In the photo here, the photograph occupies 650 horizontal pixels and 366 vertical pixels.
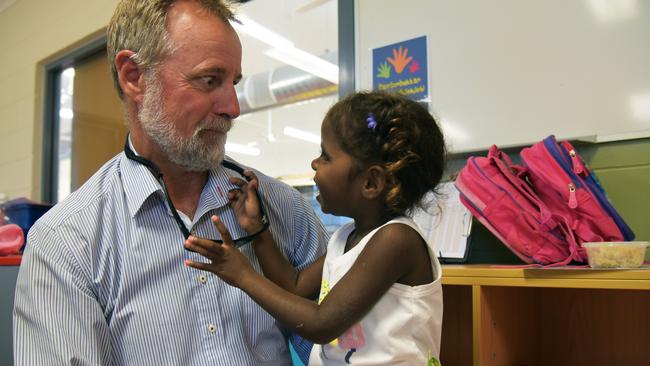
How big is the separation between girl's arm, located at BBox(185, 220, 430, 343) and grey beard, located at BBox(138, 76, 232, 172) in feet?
0.86

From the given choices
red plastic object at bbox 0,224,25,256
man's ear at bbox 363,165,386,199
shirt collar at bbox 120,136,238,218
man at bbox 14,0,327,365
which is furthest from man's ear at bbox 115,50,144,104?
red plastic object at bbox 0,224,25,256

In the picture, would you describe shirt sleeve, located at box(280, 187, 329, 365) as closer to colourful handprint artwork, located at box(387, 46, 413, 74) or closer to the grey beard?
the grey beard

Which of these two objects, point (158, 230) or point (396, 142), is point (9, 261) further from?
point (396, 142)

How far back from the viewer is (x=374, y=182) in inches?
45.7

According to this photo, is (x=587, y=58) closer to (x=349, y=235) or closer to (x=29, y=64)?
(x=349, y=235)

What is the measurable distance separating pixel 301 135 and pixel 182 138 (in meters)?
1.48

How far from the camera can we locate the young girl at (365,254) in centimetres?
102

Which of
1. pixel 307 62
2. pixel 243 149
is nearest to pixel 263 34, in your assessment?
pixel 307 62

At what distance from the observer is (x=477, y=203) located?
1645mm

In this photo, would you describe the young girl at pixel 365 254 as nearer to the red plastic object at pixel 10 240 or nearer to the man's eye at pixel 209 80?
the man's eye at pixel 209 80

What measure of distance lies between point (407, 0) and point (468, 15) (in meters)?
A: 0.29

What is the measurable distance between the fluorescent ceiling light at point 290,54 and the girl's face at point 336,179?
1.36 m

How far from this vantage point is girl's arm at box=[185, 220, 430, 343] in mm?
1015

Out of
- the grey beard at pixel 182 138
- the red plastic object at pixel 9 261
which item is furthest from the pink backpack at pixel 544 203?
the red plastic object at pixel 9 261
